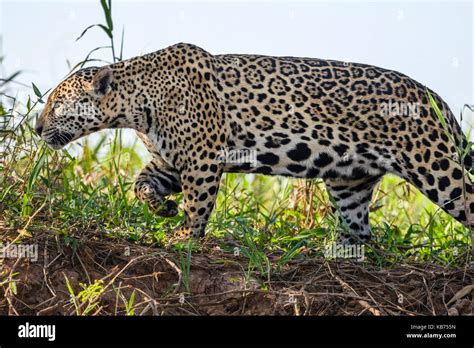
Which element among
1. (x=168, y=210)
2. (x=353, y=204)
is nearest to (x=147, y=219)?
(x=168, y=210)

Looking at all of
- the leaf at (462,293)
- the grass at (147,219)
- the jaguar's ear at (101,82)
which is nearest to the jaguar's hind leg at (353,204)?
the grass at (147,219)

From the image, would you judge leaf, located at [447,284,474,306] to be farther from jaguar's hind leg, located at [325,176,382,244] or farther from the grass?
Answer: jaguar's hind leg, located at [325,176,382,244]

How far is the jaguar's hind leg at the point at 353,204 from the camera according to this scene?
397 inches

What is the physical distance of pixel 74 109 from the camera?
31.5ft

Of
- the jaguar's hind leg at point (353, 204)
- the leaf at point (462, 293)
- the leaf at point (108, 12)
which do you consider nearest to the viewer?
the leaf at point (462, 293)

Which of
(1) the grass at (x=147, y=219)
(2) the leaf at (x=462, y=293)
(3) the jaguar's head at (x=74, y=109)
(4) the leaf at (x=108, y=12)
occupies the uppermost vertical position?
(4) the leaf at (x=108, y=12)

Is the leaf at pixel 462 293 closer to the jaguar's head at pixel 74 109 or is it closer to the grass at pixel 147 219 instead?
the grass at pixel 147 219

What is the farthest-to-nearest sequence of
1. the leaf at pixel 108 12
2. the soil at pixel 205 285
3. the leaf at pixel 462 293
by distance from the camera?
the leaf at pixel 108 12, the leaf at pixel 462 293, the soil at pixel 205 285

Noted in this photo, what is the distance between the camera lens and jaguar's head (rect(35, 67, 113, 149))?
9.55 meters

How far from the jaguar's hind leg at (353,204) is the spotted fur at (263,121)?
15.6 inches

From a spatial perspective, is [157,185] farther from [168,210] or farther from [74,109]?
[74,109]

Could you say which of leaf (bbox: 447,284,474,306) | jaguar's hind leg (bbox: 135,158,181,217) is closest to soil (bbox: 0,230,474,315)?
leaf (bbox: 447,284,474,306)
